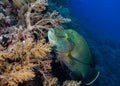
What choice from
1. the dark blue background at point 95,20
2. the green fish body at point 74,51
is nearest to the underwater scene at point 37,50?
the green fish body at point 74,51

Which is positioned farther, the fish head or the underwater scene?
the fish head

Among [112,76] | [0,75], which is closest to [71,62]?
[0,75]

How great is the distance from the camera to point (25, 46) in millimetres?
2281

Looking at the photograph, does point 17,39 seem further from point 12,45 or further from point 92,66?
point 92,66

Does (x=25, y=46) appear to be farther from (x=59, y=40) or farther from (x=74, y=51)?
(x=74, y=51)

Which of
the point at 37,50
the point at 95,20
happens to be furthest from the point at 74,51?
the point at 95,20

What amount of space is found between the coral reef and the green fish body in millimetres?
178

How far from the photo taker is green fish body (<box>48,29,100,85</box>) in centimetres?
248

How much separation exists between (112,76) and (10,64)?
6799 millimetres

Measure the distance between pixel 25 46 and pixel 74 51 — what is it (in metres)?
0.65

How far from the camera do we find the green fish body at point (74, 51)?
248 cm

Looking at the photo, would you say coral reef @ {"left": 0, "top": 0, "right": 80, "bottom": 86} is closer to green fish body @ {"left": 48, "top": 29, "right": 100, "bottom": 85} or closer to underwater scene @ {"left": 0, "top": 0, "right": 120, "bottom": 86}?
underwater scene @ {"left": 0, "top": 0, "right": 120, "bottom": 86}

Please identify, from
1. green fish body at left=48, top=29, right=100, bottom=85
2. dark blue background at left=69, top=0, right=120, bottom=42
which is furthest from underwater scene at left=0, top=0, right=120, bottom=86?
dark blue background at left=69, top=0, right=120, bottom=42

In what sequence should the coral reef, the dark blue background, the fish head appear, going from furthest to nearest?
the dark blue background, the fish head, the coral reef
